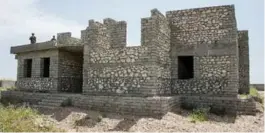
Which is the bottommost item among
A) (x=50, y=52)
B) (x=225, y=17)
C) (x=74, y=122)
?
(x=74, y=122)

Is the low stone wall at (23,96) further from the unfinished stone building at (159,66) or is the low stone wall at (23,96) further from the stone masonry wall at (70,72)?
the stone masonry wall at (70,72)

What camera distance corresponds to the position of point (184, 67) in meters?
14.2

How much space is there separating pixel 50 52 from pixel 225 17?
9.16 metres

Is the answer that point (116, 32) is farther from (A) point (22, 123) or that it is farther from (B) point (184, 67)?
(A) point (22, 123)

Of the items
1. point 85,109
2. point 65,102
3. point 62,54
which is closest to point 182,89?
point 85,109

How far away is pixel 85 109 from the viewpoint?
11945mm

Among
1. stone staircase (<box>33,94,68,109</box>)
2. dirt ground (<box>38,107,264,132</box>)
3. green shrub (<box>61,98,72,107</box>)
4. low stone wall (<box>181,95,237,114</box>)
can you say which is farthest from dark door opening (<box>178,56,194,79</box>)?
stone staircase (<box>33,94,68,109</box>)

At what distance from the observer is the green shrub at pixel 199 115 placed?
10405 mm

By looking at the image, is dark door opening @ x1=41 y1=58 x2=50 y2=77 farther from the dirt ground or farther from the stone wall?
the stone wall

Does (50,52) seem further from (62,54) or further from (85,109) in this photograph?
(85,109)

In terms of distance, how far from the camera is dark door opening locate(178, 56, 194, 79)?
1376 cm

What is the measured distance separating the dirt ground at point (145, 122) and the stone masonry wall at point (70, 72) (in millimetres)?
3633

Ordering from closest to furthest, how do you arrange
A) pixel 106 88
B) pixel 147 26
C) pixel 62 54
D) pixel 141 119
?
pixel 141 119 → pixel 147 26 → pixel 106 88 → pixel 62 54

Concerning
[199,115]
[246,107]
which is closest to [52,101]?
[199,115]
